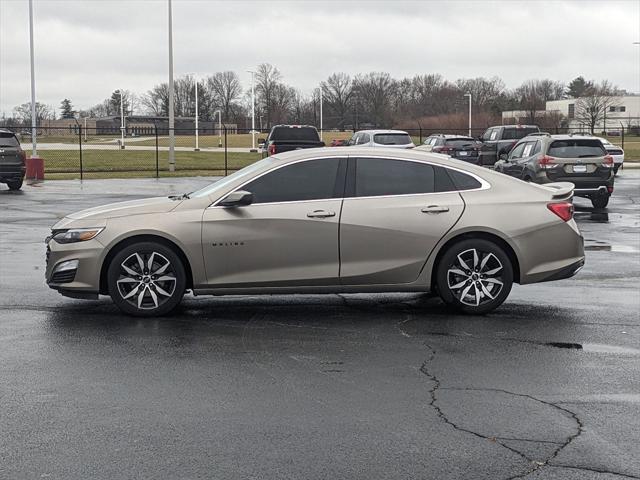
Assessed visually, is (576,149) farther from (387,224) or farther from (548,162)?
(387,224)

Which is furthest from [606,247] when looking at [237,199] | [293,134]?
[293,134]

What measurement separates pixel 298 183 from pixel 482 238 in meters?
1.85

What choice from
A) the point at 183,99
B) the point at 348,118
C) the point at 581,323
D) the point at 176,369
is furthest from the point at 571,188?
the point at 183,99

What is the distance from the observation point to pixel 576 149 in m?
21.3

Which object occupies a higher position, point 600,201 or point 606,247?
point 600,201

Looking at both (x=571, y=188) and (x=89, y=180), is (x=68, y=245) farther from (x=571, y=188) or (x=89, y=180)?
(x=89, y=180)

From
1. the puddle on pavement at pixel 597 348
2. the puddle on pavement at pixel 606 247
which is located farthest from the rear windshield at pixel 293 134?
the puddle on pavement at pixel 597 348

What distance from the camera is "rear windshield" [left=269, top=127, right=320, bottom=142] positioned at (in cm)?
3234

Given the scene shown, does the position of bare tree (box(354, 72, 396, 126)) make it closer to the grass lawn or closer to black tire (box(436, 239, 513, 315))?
the grass lawn

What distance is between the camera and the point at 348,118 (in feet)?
388

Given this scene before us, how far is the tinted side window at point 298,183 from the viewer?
344 inches

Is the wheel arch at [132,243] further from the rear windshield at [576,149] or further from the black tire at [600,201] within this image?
the black tire at [600,201]

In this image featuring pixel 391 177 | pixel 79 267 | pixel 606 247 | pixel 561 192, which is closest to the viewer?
pixel 79 267

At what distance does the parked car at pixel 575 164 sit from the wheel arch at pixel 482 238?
12.4m
